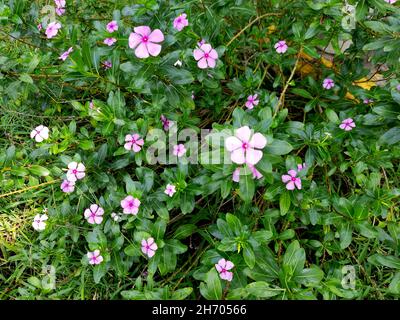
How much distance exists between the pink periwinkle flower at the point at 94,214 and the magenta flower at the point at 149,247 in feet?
0.95

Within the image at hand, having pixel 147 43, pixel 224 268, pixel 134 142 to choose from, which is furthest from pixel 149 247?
pixel 147 43

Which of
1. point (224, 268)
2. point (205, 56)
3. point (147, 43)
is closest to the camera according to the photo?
point (147, 43)

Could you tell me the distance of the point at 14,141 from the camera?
2736 mm

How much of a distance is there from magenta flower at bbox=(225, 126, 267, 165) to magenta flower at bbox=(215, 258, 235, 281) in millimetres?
553

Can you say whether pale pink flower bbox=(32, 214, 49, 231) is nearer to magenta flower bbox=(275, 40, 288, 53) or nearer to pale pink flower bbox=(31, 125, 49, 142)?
pale pink flower bbox=(31, 125, 49, 142)

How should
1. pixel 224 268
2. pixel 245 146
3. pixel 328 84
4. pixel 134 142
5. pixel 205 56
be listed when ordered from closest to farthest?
pixel 245 146 → pixel 224 268 → pixel 205 56 → pixel 134 142 → pixel 328 84

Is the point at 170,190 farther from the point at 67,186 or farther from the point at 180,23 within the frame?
the point at 180,23

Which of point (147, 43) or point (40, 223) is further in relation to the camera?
point (40, 223)

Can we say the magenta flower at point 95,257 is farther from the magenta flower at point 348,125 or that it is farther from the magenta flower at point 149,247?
the magenta flower at point 348,125

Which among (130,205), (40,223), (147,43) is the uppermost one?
(147,43)

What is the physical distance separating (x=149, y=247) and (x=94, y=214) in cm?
35

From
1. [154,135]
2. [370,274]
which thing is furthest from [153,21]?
[370,274]

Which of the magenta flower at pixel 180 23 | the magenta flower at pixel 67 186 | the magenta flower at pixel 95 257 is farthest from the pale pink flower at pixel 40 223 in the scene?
the magenta flower at pixel 180 23

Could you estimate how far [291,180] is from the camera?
66.1 inches
